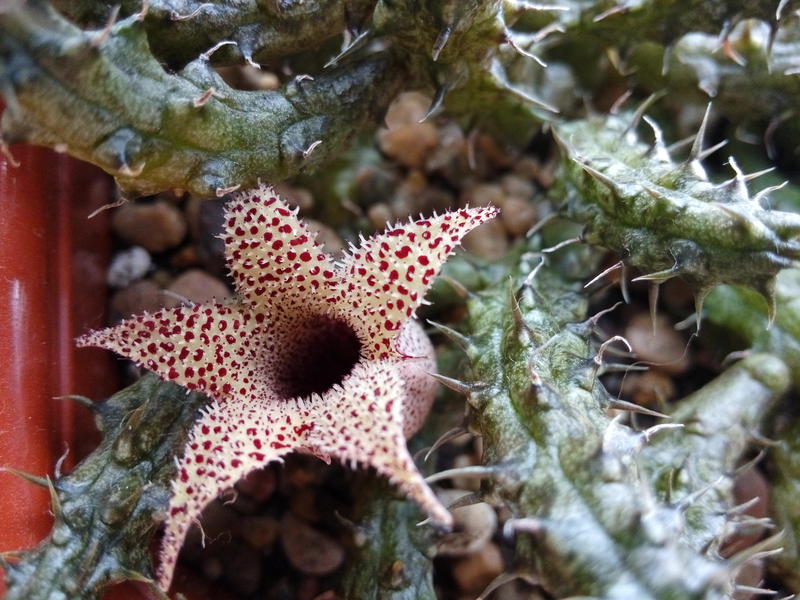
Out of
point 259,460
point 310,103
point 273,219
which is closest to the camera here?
point 259,460

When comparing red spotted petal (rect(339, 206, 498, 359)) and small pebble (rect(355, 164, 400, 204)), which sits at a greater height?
red spotted petal (rect(339, 206, 498, 359))

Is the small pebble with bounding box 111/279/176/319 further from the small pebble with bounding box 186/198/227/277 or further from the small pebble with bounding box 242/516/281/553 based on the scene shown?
the small pebble with bounding box 242/516/281/553

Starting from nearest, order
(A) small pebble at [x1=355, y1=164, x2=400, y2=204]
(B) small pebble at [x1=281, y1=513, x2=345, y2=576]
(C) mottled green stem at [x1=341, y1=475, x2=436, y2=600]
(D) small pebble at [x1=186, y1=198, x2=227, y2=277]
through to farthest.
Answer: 1. (C) mottled green stem at [x1=341, y1=475, x2=436, y2=600]
2. (B) small pebble at [x1=281, y1=513, x2=345, y2=576]
3. (D) small pebble at [x1=186, y1=198, x2=227, y2=277]
4. (A) small pebble at [x1=355, y1=164, x2=400, y2=204]

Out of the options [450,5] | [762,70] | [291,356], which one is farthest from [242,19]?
[762,70]

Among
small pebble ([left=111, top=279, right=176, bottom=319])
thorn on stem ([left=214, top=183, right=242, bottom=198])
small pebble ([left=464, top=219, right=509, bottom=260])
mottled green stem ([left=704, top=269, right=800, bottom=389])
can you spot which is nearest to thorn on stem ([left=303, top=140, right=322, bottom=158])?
thorn on stem ([left=214, top=183, right=242, bottom=198])

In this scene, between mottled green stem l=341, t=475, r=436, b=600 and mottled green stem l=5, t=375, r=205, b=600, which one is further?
mottled green stem l=341, t=475, r=436, b=600

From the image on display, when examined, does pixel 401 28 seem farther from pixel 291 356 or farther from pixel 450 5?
pixel 291 356

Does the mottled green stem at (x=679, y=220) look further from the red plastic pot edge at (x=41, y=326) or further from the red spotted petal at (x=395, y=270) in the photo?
the red plastic pot edge at (x=41, y=326)

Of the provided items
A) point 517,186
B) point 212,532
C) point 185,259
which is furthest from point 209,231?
point 517,186

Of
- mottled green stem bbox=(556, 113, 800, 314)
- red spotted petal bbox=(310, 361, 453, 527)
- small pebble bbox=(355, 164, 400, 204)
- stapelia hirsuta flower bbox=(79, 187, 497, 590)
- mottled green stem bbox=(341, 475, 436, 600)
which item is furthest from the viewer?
small pebble bbox=(355, 164, 400, 204)
